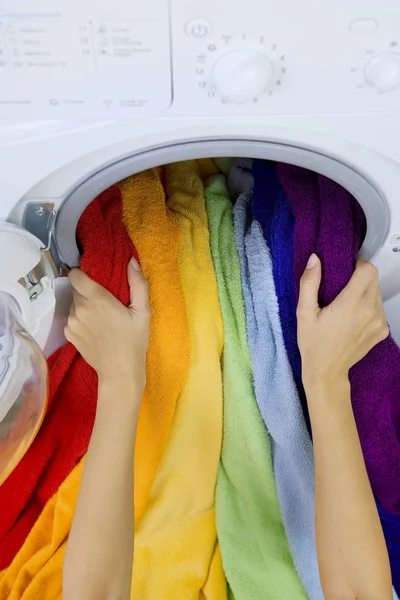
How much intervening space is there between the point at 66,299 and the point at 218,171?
36 cm

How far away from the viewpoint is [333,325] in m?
0.84

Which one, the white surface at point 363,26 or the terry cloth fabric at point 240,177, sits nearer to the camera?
the white surface at point 363,26

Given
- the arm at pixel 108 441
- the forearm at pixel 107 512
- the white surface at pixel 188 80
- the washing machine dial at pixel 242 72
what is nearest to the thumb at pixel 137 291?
the arm at pixel 108 441

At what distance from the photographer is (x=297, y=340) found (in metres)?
0.89

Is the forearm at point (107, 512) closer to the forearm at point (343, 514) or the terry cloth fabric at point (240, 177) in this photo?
the forearm at point (343, 514)

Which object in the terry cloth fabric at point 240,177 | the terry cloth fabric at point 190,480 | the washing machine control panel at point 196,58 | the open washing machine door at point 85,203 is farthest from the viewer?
the terry cloth fabric at point 240,177

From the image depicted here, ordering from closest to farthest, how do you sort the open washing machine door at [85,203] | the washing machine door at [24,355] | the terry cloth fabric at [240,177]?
1. the open washing machine door at [85,203]
2. the washing machine door at [24,355]
3. the terry cloth fabric at [240,177]

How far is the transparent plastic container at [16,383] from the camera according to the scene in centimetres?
82

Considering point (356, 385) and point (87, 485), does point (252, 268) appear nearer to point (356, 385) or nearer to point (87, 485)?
point (356, 385)

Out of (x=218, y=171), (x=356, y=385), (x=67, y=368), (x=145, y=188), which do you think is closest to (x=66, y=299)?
(x=67, y=368)

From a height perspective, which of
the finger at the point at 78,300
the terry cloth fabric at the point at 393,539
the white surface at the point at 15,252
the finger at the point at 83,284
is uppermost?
the white surface at the point at 15,252

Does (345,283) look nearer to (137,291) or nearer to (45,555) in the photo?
(137,291)

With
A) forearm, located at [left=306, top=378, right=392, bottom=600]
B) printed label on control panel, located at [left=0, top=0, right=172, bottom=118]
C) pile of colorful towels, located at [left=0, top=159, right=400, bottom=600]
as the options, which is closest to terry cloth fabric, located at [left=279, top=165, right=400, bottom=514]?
pile of colorful towels, located at [left=0, top=159, right=400, bottom=600]

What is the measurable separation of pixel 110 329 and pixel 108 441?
0.16 metres
